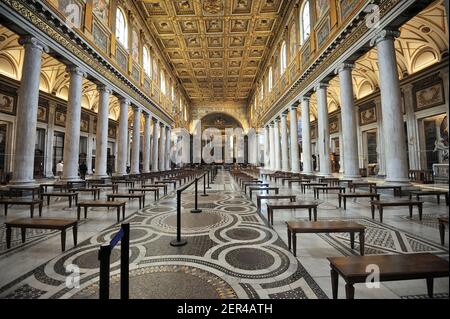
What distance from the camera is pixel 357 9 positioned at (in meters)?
7.41

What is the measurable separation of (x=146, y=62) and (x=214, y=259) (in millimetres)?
18276

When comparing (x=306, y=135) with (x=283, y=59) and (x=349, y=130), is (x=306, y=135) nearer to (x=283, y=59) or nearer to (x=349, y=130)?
(x=349, y=130)

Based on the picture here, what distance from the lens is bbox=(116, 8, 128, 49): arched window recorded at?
12.5 meters

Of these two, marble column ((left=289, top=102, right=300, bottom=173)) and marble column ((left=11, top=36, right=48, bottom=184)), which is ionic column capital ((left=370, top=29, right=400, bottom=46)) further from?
marble column ((left=11, top=36, right=48, bottom=184))

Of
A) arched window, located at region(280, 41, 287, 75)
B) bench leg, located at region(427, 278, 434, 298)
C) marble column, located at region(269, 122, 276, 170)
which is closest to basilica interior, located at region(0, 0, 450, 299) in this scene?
bench leg, located at region(427, 278, 434, 298)

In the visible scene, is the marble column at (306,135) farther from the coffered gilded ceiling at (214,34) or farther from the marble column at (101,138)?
the marble column at (101,138)

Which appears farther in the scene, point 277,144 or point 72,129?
point 277,144

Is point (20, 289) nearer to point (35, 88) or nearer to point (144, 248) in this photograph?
point (144, 248)

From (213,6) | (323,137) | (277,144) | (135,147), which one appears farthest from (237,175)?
(213,6)

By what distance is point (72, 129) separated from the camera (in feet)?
28.8

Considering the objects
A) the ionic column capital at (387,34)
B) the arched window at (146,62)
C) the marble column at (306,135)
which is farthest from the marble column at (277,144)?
the ionic column capital at (387,34)

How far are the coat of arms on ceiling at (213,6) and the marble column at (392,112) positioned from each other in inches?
449

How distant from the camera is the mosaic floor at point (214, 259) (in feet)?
6.20
